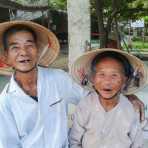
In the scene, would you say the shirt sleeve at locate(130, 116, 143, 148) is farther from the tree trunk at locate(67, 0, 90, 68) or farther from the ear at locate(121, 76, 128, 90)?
the tree trunk at locate(67, 0, 90, 68)

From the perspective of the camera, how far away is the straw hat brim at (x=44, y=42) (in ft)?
7.43

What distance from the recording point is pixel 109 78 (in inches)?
91.2

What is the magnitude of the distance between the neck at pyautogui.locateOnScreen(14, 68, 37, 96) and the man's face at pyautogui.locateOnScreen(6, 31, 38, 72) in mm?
42

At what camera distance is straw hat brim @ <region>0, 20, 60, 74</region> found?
2.27 m

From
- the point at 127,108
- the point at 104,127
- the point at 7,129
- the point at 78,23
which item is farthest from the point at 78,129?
the point at 78,23

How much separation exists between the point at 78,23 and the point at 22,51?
2513 millimetres

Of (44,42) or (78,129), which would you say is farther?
(44,42)

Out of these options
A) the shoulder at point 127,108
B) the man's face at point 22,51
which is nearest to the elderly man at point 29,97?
the man's face at point 22,51

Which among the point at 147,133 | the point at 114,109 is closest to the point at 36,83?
the point at 114,109

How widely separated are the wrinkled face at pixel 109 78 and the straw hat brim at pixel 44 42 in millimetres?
294

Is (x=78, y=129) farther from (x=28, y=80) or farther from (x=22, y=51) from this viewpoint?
(x=22, y=51)

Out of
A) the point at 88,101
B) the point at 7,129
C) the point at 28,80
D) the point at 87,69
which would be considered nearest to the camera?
the point at 7,129

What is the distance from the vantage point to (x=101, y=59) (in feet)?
7.87

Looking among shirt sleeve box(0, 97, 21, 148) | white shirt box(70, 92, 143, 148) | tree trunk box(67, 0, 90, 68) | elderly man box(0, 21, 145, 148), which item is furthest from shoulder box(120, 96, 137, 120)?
tree trunk box(67, 0, 90, 68)
